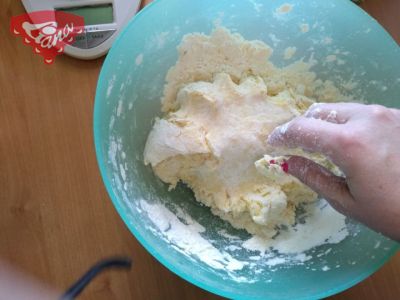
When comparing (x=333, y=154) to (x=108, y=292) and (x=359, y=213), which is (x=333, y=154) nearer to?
(x=359, y=213)

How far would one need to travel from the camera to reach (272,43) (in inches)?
39.7

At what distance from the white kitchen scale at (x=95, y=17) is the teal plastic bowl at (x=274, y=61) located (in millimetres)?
180

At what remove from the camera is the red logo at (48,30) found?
1037mm

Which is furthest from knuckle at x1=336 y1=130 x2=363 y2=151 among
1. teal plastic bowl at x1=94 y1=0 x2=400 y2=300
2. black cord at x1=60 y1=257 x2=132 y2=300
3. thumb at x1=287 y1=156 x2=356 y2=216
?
black cord at x1=60 y1=257 x2=132 y2=300

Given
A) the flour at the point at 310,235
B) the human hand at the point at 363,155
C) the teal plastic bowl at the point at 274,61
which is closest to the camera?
the human hand at the point at 363,155

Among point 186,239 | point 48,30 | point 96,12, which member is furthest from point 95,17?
point 186,239

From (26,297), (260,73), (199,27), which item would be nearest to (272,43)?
(260,73)

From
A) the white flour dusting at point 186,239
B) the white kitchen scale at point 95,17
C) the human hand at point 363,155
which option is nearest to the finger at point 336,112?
the human hand at point 363,155

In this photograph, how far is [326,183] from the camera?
2.58 feet

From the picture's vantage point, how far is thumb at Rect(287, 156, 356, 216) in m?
0.75

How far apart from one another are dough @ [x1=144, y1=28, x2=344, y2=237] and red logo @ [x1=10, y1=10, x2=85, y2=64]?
295 mm

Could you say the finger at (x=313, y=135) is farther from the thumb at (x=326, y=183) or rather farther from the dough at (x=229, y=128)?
the dough at (x=229, y=128)

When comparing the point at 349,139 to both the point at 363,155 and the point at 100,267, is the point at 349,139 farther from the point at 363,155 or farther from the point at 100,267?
the point at 100,267

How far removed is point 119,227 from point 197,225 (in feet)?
0.67
